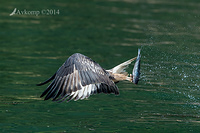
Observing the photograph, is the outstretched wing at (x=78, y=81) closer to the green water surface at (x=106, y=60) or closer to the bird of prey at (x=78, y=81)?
the bird of prey at (x=78, y=81)

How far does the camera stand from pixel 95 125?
7.66 meters

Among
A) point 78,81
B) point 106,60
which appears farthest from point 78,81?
point 106,60

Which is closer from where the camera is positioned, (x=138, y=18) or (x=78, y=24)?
(x=78, y=24)

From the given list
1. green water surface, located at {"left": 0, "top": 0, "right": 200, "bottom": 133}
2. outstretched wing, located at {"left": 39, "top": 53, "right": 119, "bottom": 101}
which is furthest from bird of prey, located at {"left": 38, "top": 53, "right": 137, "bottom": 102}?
green water surface, located at {"left": 0, "top": 0, "right": 200, "bottom": 133}

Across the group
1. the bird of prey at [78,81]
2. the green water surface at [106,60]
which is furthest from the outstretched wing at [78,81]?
the green water surface at [106,60]

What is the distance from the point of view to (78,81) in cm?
700

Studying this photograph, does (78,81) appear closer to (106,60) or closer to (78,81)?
(78,81)

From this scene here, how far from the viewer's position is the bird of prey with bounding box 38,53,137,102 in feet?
22.6

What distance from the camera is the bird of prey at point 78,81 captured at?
6.88m

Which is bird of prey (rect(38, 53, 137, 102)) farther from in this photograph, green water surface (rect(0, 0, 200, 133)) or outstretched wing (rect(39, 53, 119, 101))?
green water surface (rect(0, 0, 200, 133))

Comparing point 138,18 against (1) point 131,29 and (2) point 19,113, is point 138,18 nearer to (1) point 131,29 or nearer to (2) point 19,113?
(1) point 131,29

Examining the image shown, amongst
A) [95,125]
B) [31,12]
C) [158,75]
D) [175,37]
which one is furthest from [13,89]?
[31,12]

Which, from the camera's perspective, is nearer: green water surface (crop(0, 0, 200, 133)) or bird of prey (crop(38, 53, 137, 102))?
bird of prey (crop(38, 53, 137, 102))

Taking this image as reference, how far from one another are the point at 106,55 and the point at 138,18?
21.0ft
